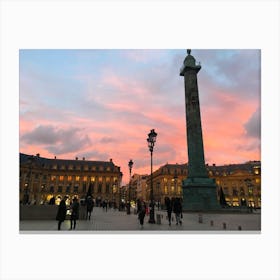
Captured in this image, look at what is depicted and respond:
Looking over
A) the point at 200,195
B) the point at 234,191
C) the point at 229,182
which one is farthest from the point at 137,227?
the point at 229,182

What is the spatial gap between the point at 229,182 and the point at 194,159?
72.3 metres

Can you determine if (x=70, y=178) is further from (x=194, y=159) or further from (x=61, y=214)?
(x=61, y=214)

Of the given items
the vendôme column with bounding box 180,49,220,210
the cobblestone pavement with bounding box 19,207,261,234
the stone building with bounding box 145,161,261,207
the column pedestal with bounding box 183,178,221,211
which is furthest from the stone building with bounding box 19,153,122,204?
the cobblestone pavement with bounding box 19,207,261,234

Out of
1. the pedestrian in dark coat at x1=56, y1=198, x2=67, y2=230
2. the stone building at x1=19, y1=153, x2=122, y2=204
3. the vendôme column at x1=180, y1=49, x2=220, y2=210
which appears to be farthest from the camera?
the stone building at x1=19, y1=153, x2=122, y2=204

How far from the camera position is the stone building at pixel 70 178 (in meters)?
90.2

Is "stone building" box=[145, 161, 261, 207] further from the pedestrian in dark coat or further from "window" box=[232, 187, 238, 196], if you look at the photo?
the pedestrian in dark coat

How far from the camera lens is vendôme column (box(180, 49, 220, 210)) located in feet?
103

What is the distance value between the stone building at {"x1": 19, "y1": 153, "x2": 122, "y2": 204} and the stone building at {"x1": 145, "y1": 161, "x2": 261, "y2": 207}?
17153mm

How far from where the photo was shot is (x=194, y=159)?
3362 cm

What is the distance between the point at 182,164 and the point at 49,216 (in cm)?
9102

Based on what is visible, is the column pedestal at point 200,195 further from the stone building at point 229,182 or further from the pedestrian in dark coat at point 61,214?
the stone building at point 229,182

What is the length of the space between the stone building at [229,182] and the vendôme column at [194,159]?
59365 mm
